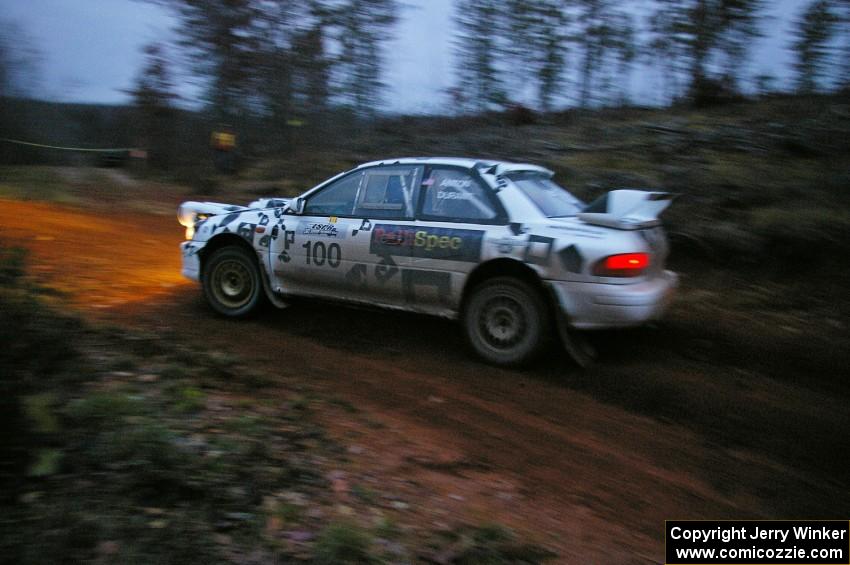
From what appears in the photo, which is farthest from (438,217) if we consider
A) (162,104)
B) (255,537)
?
(162,104)

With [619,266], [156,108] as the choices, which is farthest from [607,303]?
[156,108]

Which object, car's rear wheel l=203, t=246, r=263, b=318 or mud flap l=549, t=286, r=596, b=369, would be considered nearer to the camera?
mud flap l=549, t=286, r=596, b=369

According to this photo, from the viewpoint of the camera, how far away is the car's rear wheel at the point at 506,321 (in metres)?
5.33

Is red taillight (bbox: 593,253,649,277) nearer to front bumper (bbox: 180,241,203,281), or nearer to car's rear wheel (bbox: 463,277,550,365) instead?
car's rear wheel (bbox: 463,277,550,365)

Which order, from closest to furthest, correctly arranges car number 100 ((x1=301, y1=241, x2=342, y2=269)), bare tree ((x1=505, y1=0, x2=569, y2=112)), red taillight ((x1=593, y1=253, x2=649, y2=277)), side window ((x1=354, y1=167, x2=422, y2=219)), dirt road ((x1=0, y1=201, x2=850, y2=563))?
dirt road ((x1=0, y1=201, x2=850, y2=563)) < red taillight ((x1=593, y1=253, x2=649, y2=277)) < side window ((x1=354, y1=167, x2=422, y2=219)) < car number 100 ((x1=301, y1=241, x2=342, y2=269)) < bare tree ((x1=505, y1=0, x2=569, y2=112))

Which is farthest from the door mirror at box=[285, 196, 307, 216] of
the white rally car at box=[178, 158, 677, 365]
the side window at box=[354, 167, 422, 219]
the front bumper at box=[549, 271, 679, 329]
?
the front bumper at box=[549, 271, 679, 329]

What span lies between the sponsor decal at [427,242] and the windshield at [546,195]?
1.90 ft

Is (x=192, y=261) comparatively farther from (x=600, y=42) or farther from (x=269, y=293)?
(x=600, y=42)

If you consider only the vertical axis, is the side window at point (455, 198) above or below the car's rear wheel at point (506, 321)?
above

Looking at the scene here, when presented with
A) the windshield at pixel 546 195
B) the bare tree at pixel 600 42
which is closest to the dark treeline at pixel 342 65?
the bare tree at pixel 600 42

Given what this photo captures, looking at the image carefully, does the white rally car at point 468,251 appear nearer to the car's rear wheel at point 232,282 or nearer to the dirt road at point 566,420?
Answer: the car's rear wheel at point 232,282

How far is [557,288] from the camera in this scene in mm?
5176

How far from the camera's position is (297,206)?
21.0 ft

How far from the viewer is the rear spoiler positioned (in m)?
5.15
